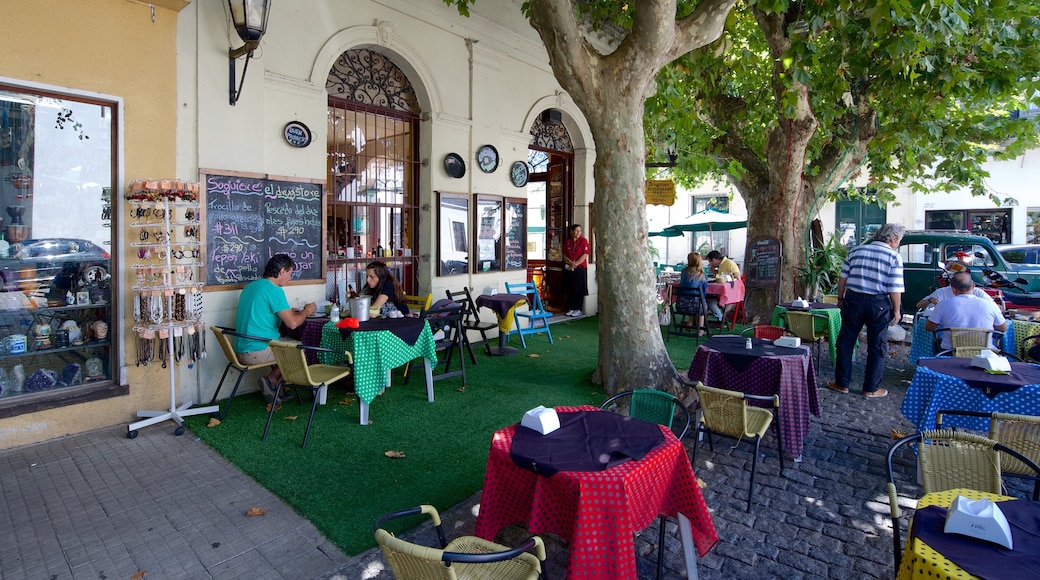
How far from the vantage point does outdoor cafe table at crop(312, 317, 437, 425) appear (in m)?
4.91

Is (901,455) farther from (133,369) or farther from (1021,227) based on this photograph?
(1021,227)

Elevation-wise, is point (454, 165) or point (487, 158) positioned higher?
point (487, 158)

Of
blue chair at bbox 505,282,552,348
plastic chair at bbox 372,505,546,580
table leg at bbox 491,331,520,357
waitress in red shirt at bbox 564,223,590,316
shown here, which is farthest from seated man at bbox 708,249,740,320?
plastic chair at bbox 372,505,546,580

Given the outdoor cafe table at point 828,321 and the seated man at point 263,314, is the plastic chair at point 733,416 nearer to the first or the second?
the outdoor cafe table at point 828,321

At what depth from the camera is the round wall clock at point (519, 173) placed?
9.10 metres

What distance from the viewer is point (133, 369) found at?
201 inches

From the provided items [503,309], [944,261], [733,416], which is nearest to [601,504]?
[733,416]

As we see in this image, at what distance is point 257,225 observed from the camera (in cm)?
600

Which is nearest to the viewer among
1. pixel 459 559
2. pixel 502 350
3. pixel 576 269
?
pixel 459 559

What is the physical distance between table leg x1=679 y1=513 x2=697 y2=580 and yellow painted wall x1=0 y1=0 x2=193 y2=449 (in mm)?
4829

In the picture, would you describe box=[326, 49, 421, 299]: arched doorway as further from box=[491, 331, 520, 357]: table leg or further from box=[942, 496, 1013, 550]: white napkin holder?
box=[942, 496, 1013, 550]: white napkin holder

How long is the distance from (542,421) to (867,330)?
4.60 metres

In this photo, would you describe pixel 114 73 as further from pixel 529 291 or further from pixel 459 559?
pixel 529 291

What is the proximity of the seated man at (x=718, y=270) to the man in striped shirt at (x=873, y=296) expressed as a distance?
320cm
